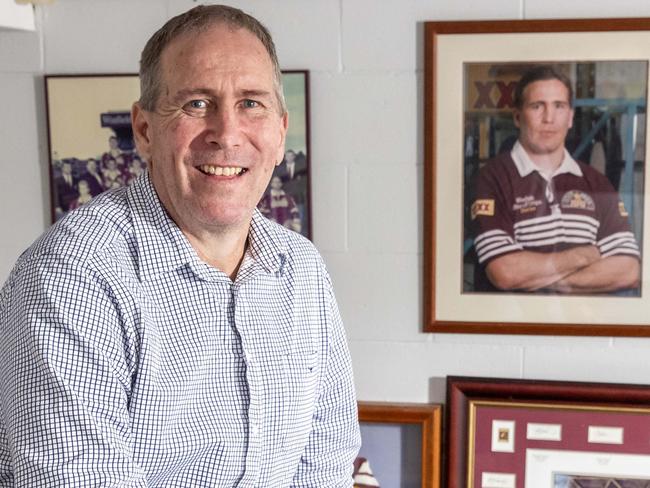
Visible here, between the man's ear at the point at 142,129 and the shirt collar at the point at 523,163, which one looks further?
the shirt collar at the point at 523,163

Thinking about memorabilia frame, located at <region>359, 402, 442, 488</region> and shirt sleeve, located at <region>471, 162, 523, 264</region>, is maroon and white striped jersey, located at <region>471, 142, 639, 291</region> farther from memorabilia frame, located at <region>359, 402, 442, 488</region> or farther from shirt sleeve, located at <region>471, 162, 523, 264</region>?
memorabilia frame, located at <region>359, 402, 442, 488</region>

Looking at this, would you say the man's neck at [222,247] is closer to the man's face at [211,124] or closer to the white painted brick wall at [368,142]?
the man's face at [211,124]

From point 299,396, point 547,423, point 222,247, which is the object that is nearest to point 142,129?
point 222,247

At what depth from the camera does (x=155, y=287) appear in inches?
50.1

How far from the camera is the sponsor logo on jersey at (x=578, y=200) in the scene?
186 centimetres

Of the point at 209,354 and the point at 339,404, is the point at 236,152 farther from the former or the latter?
the point at 339,404

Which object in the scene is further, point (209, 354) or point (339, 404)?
point (339, 404)

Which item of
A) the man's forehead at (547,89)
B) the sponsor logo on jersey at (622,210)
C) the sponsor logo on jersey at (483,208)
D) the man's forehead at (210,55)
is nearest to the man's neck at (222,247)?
the man's forehead at (210,55)

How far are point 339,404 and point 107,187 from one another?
803 millimetres

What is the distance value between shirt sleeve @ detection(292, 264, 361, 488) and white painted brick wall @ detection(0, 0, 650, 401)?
38 cm

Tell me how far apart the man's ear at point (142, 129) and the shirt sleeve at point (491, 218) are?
83cm

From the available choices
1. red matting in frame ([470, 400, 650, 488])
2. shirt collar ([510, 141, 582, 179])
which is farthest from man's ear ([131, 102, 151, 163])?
red matting in frame ([470, 400, 650, 488])

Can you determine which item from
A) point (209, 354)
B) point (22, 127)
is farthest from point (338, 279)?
point (22, 127)

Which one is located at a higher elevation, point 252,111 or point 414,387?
point 252,111
